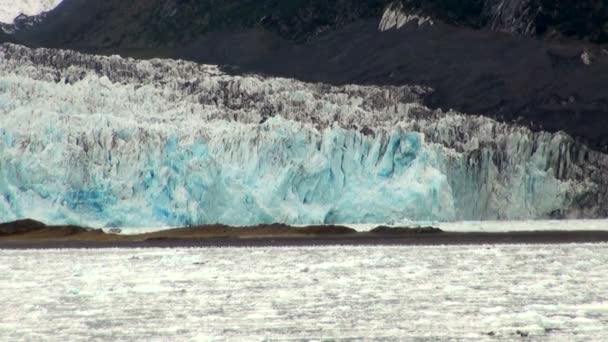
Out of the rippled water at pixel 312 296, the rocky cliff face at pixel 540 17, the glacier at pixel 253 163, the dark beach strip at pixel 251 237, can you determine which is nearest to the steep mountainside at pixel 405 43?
the rocky cliff face at pixel 540 17

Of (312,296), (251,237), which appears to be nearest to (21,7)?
(251,237)

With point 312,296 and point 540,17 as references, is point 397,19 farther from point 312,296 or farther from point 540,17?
point 312,296

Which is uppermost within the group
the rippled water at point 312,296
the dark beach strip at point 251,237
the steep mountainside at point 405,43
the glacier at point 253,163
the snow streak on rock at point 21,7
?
the snow streak on rock at point 21,7

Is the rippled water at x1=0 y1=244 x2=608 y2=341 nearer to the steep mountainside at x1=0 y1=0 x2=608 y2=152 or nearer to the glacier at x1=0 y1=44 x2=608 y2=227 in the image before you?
the glacier at x1=0 y1=44 x2=608 y2=227

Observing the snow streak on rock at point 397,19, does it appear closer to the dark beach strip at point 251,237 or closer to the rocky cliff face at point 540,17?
the rocky cliff face at point 540,17

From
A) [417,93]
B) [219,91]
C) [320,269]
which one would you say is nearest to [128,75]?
[219,91]
